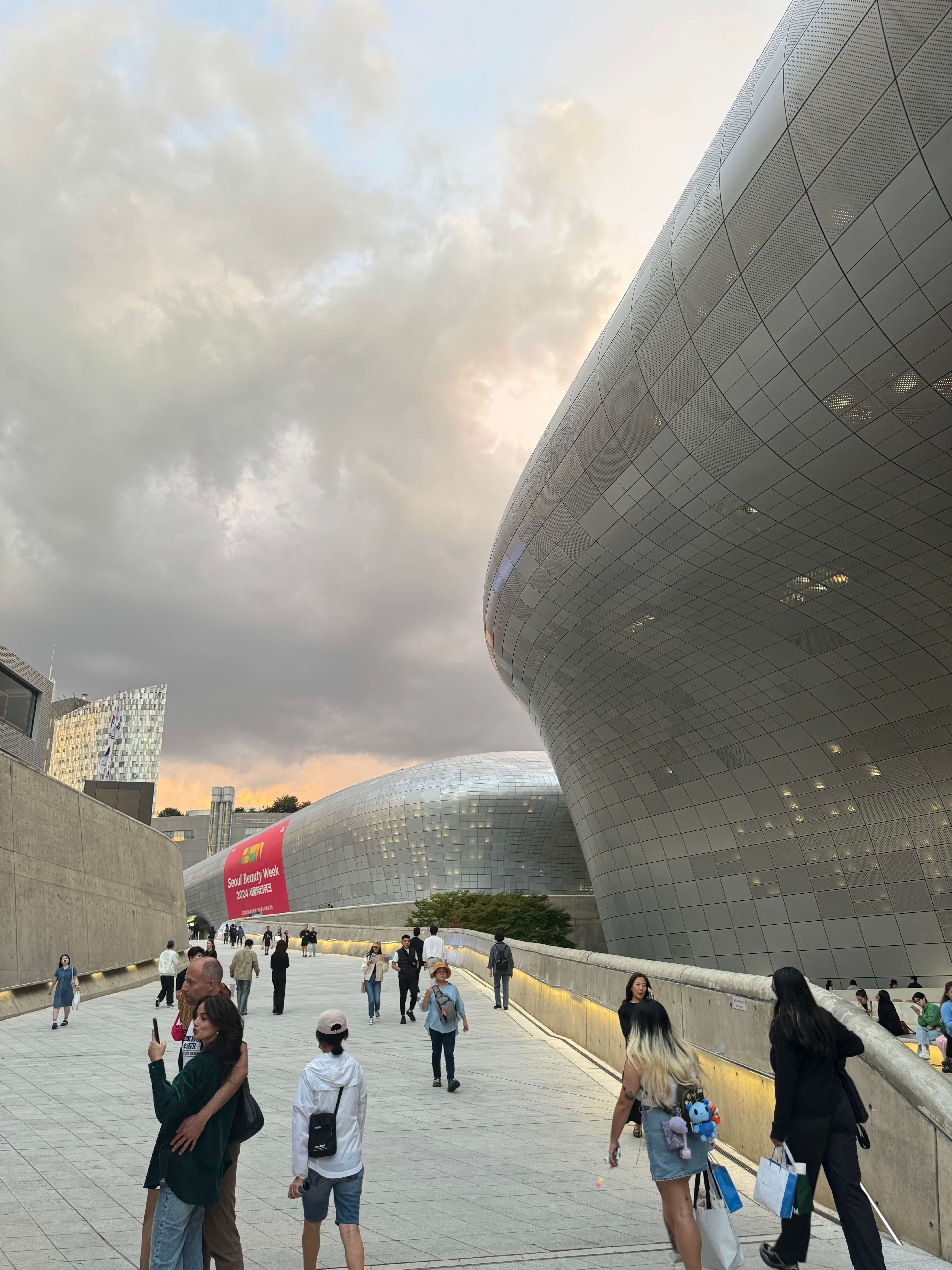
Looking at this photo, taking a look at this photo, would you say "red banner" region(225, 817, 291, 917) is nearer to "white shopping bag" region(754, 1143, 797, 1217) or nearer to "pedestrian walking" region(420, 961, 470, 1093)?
"pedestrian walking" region(420, 961, 470, 1093)

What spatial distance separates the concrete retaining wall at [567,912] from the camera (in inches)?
2697

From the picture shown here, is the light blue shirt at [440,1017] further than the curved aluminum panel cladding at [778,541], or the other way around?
the curved aluminum panel cladding at [778,541]

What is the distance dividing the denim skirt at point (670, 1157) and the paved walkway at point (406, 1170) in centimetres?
60

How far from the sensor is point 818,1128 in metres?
4.68

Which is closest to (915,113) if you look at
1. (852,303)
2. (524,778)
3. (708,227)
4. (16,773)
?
(852,303)

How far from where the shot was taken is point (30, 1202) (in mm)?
6113

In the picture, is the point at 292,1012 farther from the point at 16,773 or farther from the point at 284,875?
the point at 284,875

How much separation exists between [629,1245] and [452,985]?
566cm

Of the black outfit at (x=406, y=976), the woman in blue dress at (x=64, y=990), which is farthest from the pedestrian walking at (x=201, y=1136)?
the black outfit at (x=406, y=976)

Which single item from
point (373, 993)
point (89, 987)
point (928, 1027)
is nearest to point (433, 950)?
point (373, 993)

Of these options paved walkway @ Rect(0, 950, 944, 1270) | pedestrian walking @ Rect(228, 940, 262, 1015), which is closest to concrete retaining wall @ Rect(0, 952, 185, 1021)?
pedestrian walking @ Rect(228, 940, 262, 1015)

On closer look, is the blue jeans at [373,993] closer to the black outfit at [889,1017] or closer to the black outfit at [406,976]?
the black outfit at [406,976]

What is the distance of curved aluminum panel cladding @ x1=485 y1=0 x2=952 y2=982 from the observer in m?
14.4

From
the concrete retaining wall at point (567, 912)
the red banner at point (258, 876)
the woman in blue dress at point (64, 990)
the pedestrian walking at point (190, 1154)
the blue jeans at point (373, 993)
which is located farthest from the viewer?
the red banner at point (258, 876)
